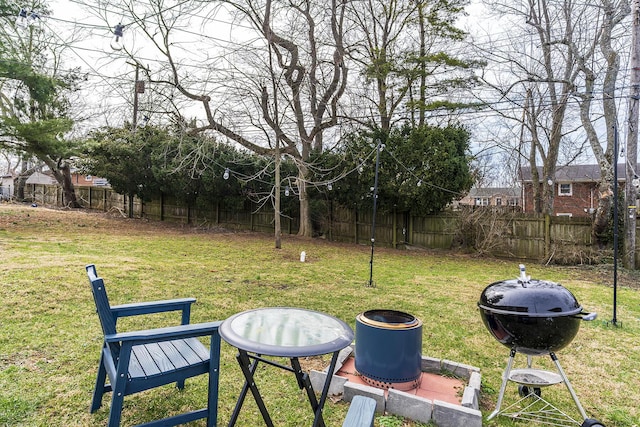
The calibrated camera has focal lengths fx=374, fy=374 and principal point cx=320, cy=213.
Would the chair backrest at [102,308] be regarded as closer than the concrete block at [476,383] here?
Yes

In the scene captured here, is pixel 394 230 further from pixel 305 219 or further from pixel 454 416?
pixel 454 416

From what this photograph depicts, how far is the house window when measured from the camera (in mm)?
23578

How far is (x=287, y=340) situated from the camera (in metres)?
1.94

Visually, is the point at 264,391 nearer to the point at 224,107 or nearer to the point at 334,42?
the point at 224,107

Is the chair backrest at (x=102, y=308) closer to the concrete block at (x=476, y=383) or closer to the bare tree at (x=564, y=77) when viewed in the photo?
the concrete block at (x=476, y=383)

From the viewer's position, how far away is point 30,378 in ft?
8.80

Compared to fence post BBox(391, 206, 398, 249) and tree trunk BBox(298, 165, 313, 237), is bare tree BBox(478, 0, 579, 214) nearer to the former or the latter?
fence post BBox(391, 206, 398, 249)

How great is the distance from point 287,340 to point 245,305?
3124 millimetres

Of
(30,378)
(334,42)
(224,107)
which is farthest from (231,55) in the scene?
(30,378)

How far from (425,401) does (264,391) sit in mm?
1146

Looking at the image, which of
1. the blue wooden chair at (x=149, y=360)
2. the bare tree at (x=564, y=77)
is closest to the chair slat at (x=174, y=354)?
the blue wooden chair at (x=149, y=360)

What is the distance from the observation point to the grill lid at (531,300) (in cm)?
233

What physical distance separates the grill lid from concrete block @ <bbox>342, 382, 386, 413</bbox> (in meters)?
0.93

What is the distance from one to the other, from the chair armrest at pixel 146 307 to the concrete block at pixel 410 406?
5.19 ft
